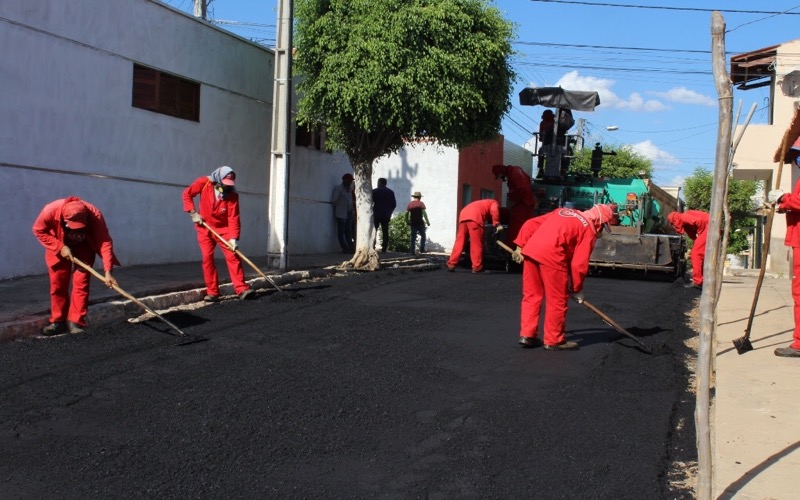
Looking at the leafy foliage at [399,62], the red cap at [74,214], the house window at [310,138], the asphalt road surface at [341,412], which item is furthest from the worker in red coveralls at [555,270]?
the house window at [310,138]

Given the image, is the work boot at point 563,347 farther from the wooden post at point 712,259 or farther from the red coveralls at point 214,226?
the red coveralls at point 214,226

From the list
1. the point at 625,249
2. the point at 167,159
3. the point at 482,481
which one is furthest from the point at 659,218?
the point at 482,481

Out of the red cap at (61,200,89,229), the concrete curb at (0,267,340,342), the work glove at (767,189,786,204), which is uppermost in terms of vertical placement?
the work glove at (767,189,786,204)

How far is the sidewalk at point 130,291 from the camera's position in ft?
26.5

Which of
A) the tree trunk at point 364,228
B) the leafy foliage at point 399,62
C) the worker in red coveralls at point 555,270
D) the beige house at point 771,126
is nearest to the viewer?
the worker in red coveralls at point 555,270

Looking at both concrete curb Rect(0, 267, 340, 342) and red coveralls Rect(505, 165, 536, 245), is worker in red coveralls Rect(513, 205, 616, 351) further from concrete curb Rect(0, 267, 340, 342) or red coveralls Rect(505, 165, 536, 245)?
red coveralls Rect(505, 165, 536, 245)

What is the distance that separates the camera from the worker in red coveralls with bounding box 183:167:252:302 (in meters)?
10.2

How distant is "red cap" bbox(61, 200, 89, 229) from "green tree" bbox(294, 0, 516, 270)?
19.8ft

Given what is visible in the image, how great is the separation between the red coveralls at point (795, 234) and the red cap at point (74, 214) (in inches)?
247

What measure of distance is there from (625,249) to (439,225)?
1183 cm

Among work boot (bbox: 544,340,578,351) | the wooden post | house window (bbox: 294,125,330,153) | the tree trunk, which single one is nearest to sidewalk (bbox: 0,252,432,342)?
the tree trunk

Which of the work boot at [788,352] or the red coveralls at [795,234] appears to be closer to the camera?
the red coveralls at [795,234]

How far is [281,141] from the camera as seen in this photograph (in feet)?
42.9

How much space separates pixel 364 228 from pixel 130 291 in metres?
5.59
